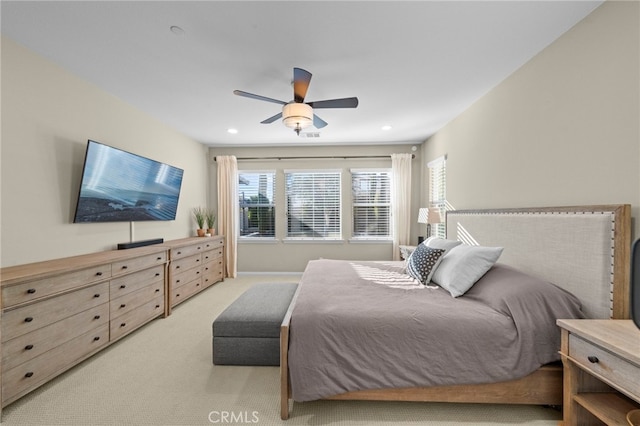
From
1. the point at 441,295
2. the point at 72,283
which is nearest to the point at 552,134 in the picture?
the point at 441,295

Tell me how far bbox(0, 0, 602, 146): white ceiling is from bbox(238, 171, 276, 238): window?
213 centimetres

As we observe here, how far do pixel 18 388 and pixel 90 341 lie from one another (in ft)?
1.74

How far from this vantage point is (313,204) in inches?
210

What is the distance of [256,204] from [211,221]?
36.4 inches

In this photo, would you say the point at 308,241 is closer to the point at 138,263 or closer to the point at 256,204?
the point at 256,204

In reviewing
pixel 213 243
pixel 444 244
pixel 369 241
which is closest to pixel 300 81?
pixel 444 244

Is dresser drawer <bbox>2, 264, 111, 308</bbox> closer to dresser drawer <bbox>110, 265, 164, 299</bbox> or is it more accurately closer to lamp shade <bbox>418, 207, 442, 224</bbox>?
dresser drawer <bbox>110, 265, 164, 299</bbox>

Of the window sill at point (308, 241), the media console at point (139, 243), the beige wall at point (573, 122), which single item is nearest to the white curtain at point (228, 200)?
the window sill at point (308, 241)

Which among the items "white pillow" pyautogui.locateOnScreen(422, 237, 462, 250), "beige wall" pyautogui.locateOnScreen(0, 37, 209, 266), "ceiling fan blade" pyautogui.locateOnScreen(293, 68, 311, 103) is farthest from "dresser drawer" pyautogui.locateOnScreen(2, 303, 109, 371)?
"white pillow" pyautogui.locateOnScreen(422, 237, 462, 250)

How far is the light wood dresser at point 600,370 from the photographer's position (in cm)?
117

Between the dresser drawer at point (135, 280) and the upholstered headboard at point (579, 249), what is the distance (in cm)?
368

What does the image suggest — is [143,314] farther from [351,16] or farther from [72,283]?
[351,16]

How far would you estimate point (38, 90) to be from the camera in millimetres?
2283

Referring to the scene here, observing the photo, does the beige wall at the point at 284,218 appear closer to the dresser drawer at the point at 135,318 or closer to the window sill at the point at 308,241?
the window sill at the point at 308,241
